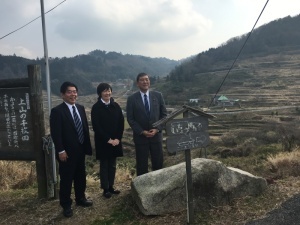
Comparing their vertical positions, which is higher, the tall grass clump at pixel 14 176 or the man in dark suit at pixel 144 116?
the man in dark suit at pixel 144 116

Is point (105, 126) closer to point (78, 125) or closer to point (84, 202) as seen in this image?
point (78, 125)

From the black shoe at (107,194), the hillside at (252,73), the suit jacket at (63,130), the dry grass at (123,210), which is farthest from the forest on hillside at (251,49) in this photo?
the suit jacket at (63,130)

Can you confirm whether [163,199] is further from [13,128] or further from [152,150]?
[13,128]

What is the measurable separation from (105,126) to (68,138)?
55 cm

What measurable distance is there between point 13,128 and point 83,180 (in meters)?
1.36

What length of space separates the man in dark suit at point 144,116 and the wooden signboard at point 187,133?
2.67ft

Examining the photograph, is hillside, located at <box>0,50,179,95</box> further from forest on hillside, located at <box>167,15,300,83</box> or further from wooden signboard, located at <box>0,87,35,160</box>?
wooden signboard, located at <box>0,87,35,160</box>

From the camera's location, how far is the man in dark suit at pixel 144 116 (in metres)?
4.55

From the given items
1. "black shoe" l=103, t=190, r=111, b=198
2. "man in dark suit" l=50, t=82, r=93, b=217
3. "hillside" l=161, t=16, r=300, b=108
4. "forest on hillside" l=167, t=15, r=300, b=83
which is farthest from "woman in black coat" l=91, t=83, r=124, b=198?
"forest on hillside" l=167, t=15, r=300, b=83

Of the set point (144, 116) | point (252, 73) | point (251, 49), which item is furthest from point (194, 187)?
point (251, 49)

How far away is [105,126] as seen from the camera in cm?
454

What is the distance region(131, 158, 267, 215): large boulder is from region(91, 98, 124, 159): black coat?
0.57 m

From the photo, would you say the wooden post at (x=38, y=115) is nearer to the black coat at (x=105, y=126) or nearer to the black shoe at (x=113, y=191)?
the black coat at (x=105, y=126)

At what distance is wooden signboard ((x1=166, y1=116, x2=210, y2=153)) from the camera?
3.72 m
